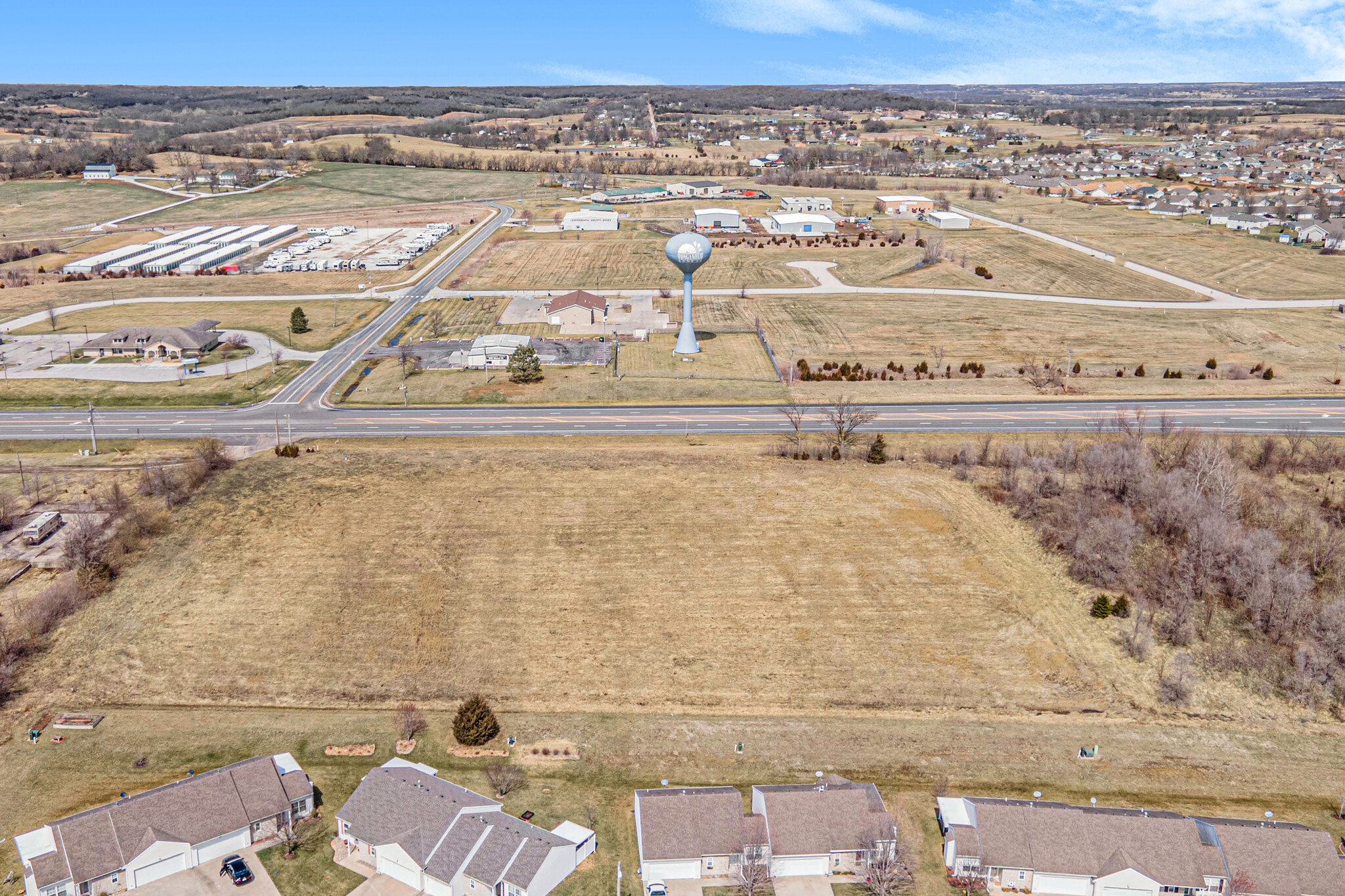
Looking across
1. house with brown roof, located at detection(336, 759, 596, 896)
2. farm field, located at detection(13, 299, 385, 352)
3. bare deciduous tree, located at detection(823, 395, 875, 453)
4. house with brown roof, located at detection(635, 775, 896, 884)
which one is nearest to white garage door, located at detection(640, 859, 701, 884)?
house with brown roof, located at detection(635, 775, 896, 884)

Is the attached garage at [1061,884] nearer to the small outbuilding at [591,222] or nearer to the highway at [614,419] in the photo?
the highway at [614,419]

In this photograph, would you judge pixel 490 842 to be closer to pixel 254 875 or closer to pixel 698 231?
pixel 254 875

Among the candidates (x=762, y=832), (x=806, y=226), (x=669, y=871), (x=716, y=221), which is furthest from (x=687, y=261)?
(x=716, y=221)

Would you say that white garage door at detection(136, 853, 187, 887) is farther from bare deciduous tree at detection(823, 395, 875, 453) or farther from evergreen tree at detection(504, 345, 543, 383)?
evergreen tree at detection(504, 345, 543, 383)

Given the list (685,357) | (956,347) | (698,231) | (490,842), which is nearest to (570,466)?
(685,357)

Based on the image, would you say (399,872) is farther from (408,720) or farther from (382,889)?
(408,720)
